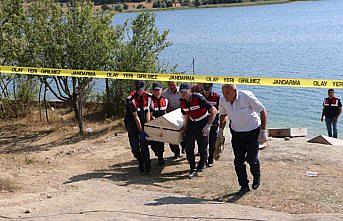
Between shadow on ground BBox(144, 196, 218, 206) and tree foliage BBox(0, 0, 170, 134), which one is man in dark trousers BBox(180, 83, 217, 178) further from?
tree foliage BBox(0, 0, 170, 134)

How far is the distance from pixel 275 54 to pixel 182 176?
26.6m

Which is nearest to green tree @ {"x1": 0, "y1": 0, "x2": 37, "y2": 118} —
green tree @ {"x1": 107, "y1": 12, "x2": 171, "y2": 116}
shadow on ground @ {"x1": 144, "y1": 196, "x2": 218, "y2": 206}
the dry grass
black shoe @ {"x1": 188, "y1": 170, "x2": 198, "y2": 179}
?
green tree @ {"x1": 107, "y1": 12, "x2": 171, "y2": 116}

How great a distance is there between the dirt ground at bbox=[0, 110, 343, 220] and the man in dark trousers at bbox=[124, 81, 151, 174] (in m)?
0.30

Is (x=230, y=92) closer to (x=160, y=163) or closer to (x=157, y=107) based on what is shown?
(x=157, y=107)

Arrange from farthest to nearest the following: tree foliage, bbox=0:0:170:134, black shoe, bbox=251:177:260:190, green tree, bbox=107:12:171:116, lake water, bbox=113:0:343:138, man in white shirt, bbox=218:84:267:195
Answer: lake water, bbox=113:0:343:138 → green tree, bbox=107:12:171:116 → tree foliage, bbox=0:0:170:134 → black shoe, bbox=251:177:260:190 → man in white shirt, bbox=218:84:267:195

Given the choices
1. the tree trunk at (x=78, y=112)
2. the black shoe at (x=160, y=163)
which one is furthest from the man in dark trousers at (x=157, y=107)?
the tree trunk at (x=78, y=112)

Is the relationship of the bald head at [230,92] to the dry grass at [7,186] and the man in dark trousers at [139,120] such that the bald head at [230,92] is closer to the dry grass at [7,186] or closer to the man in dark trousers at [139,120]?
the man in dark trousers at [139,120]

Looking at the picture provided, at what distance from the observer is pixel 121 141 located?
40.8ft

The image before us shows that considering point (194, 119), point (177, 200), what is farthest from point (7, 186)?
point (194, 119)

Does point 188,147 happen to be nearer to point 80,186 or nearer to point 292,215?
point 80,186

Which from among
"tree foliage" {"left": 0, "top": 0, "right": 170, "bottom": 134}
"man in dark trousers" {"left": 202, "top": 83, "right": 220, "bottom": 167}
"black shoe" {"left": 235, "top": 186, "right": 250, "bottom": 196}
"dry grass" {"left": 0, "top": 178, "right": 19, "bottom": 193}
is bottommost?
"dry grass" {"left": 0, "top": 178, "right": 19, "bottom": 193}

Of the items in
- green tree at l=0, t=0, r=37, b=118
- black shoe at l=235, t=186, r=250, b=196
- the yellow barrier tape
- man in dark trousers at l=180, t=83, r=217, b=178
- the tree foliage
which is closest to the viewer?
black shoe at l=235, t=186, r=250, b=196

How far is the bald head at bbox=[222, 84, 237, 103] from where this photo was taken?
7.23 m

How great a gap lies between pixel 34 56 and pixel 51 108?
4.98 metres
